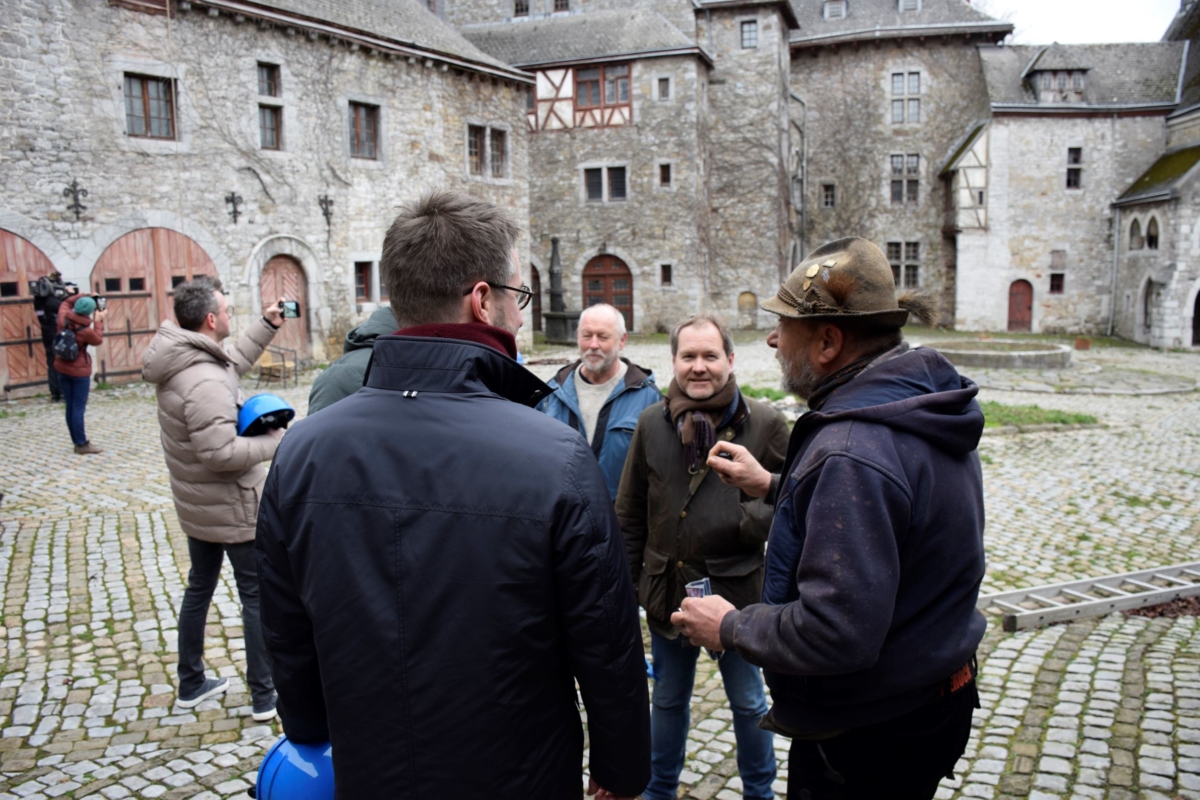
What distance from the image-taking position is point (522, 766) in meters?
1.91

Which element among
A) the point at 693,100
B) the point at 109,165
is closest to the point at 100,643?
the point at 109,165

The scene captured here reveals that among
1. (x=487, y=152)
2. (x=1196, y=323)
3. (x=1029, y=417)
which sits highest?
(x=487, y=152)

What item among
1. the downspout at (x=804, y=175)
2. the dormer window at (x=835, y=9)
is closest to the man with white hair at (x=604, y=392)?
the downspout at (x=804, y=175)

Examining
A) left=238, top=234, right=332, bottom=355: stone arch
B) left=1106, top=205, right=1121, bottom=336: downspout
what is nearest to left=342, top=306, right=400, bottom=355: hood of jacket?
left=238, top=234, right=332, bottom=355: stone arch

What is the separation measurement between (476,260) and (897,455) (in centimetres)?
102

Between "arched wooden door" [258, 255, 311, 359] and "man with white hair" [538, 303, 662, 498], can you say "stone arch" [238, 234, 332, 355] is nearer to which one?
"arched wooden door" [258, 255, 311, 359]

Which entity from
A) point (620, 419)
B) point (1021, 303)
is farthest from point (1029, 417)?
point (1021, 303)

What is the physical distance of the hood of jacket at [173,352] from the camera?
403 centimetres

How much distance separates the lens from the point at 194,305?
4129mm

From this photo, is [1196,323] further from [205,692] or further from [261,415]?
[205,692]

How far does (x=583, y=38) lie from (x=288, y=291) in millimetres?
14995

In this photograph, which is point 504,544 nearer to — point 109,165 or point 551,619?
point 551,619

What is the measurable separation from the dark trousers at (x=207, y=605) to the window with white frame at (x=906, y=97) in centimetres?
3307

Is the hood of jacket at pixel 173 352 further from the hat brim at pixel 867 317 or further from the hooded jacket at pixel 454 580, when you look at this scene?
the hat brim at pixel 867 317
